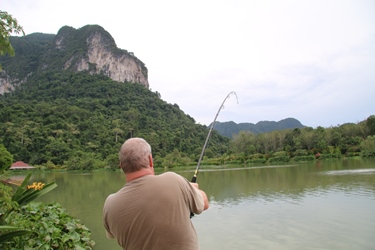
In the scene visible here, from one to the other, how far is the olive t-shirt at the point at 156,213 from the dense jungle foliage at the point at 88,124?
140 feet

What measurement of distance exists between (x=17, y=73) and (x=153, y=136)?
220 ft

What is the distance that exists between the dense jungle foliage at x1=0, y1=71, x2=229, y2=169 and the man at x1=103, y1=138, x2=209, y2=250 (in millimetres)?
42689

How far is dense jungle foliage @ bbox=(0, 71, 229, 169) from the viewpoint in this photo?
48125mm

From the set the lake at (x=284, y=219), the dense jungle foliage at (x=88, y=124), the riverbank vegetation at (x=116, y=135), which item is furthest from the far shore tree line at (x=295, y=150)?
the lake at (x=284, y=219)

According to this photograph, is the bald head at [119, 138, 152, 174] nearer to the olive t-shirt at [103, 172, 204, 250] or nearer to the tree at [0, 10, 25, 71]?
the olive t-shirt at [103, 172, 204, 250]

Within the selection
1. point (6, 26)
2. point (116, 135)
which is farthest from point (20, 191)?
point (116, 135)

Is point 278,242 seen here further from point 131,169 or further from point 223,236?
point 131,169

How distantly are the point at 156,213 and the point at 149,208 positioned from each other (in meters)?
0.04

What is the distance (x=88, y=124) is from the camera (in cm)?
5728

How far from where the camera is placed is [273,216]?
8.61m

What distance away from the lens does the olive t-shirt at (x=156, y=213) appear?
5.09 ft

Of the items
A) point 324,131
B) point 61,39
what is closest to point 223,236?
point 324,131

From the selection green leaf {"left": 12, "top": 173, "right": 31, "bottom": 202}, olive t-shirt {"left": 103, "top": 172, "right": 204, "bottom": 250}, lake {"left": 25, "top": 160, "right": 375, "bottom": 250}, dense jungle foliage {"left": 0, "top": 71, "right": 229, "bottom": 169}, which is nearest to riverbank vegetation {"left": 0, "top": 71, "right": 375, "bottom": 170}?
dense jungle foliage {"left": 0, "top": 71, "right": 229, "bottom": 169}

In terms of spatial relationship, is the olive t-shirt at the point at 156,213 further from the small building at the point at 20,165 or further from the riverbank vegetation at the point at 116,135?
the small building at the point at 20,165
